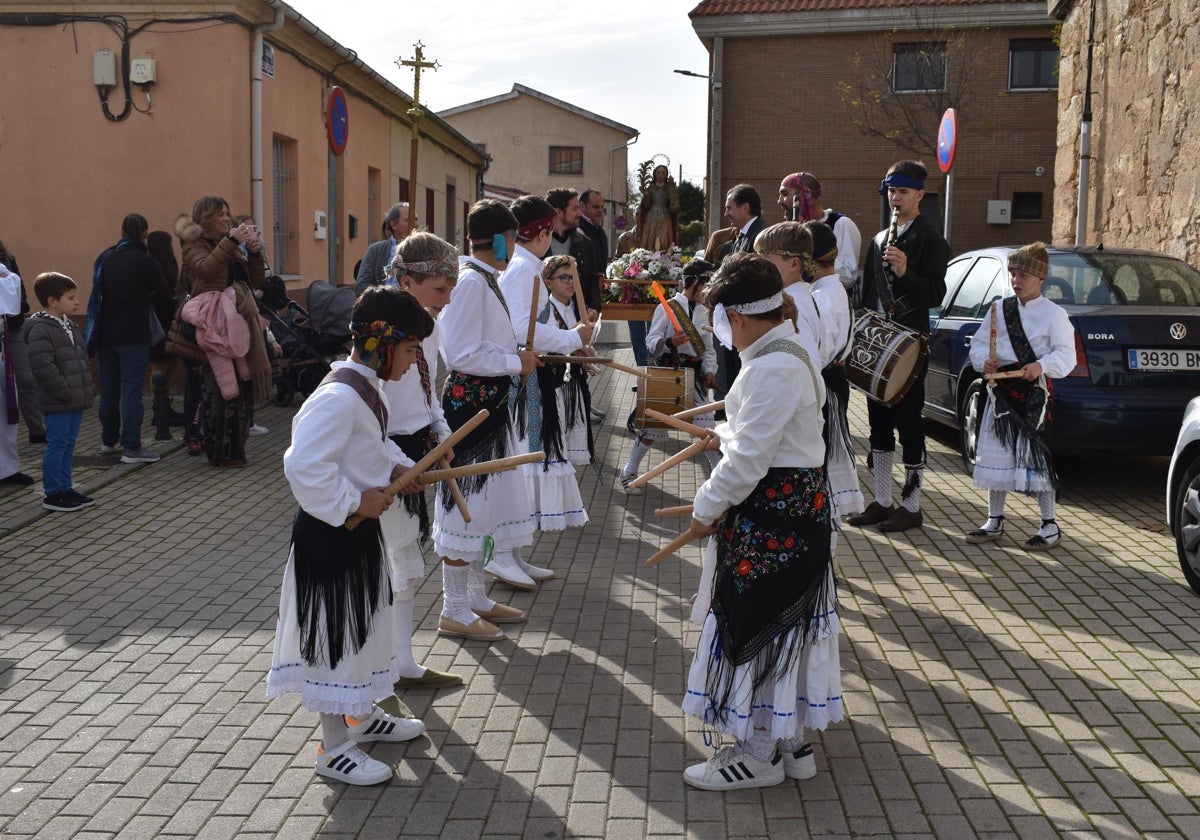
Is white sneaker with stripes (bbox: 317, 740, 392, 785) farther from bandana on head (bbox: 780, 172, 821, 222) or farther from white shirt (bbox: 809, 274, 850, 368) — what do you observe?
bandana on head (bbox: 780, 172, 821, 222)

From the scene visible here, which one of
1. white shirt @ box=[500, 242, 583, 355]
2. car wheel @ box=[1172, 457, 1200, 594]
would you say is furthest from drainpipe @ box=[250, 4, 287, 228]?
car wheel @ box=[1172, 457, 1200, 594]

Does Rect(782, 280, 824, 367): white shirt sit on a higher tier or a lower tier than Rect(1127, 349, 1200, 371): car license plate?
higher

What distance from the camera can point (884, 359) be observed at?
7219 mm

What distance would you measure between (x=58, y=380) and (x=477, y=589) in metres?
3.95

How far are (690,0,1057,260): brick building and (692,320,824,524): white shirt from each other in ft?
88.1

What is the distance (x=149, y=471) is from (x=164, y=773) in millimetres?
6025

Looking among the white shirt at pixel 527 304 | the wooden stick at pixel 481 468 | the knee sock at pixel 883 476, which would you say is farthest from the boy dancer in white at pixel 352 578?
the knee sock at pixel 883 476

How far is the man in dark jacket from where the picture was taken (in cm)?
992

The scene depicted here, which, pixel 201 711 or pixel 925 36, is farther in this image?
pixel 925 36

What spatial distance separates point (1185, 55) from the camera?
1234 cm

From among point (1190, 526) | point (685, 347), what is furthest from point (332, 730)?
point (685, 347)

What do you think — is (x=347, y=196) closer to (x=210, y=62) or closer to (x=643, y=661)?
(x=210, y=62)

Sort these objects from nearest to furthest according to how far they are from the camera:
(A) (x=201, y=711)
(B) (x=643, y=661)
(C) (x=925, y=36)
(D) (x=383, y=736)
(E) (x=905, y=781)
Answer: (E) (x=905, y=781)
(D) (x=383, y=736)
(A) (x=201, y=711)
(B) (x=643, y=661)
(C) (x=925, y=36)

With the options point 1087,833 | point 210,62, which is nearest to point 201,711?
point 1087,833
